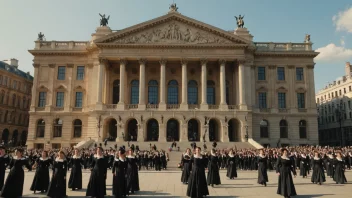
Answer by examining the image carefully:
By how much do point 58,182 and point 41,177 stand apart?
2169 mm

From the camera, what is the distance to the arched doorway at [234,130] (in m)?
47.6

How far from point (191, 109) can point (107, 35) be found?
57.2 feet

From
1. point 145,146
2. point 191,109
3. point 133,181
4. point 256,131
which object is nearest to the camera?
point 133,181

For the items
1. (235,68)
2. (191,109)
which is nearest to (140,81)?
(191,109)

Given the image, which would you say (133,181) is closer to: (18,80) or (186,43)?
(186,43)

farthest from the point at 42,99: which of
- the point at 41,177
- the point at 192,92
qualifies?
the point at 41,177

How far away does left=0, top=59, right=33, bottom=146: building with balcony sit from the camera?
2366 inches

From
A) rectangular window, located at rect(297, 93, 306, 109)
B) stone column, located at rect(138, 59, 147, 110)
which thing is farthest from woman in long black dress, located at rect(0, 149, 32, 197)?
rectangular window, located at rect(297, 93, 306, 109)

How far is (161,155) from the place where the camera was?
1113 inches

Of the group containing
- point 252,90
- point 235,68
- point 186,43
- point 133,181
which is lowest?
point 133,181


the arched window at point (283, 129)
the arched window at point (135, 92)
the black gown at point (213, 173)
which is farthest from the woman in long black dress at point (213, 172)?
the arched window at point (283, 129)

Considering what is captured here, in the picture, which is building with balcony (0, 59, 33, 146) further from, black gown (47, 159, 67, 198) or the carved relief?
black gown (47, 159, 67, 198)

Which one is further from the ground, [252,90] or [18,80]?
[18,80]

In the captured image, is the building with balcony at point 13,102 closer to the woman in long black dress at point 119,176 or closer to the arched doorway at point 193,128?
the arched doorway at point 193,128
